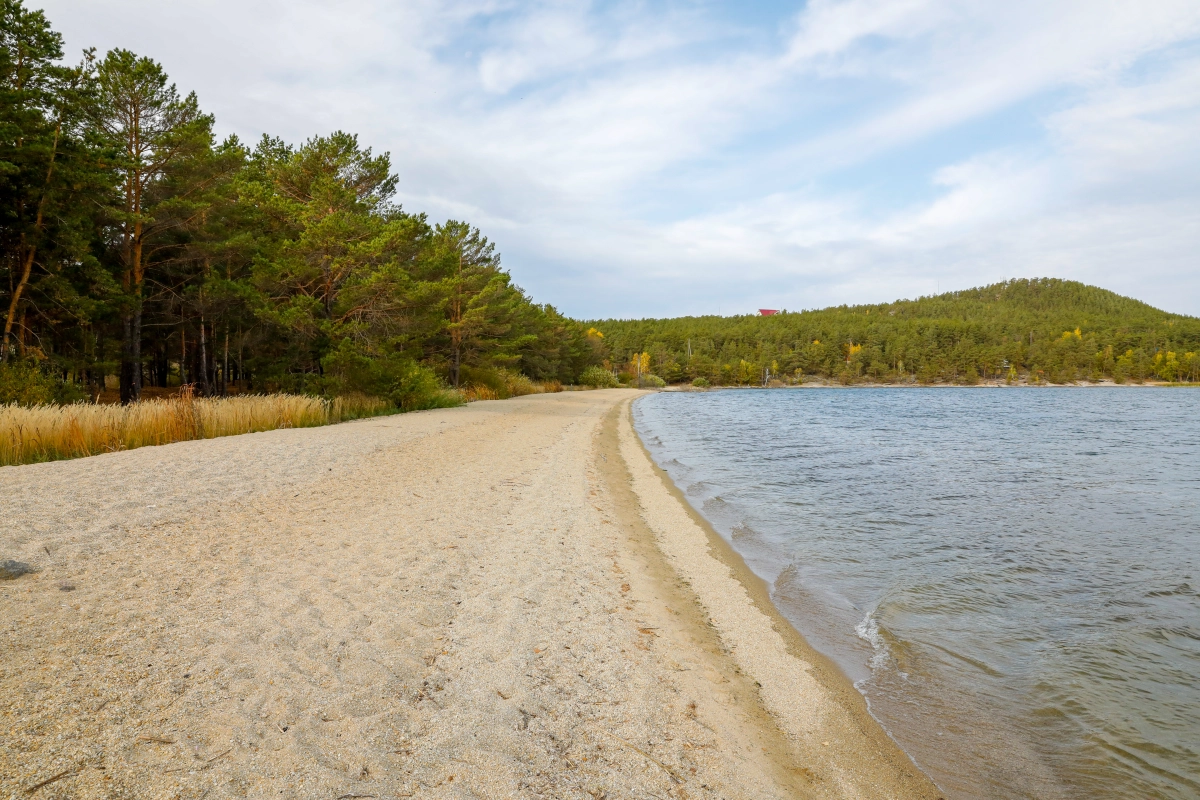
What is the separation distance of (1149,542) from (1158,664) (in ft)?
15.7

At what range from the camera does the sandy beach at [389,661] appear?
2555 mm

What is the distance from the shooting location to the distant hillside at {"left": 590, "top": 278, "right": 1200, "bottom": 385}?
388 ft

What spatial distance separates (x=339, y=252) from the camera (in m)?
19.6

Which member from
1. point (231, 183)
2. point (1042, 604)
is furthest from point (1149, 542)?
point (231, 183)

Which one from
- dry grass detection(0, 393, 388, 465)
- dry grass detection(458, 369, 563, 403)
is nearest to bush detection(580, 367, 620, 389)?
dry grass detection(458, 369, 563, 403)

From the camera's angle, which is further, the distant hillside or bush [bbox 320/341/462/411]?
the distant hillside

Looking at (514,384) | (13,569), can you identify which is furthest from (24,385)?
(514,384)

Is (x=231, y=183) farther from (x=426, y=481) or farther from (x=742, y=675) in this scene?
(x=742, y=675)

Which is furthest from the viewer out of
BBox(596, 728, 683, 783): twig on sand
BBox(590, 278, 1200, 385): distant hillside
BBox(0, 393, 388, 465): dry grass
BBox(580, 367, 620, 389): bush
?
BBox(590, 278, 1200, 385): distant hillside

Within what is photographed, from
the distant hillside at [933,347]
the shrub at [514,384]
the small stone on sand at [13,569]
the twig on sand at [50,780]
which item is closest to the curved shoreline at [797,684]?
the twig on sand at [50,780]

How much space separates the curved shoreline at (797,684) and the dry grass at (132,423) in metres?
9.92

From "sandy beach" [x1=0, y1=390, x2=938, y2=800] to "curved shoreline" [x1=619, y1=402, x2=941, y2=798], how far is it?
2 centimetres

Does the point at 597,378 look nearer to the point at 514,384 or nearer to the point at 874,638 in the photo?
the point at 514,384

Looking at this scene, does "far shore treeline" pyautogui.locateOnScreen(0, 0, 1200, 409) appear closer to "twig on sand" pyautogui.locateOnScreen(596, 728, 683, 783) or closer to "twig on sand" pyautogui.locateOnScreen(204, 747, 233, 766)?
"twig on sand" pyautogui.locateOnScreen(204, 747, 233, 766)
